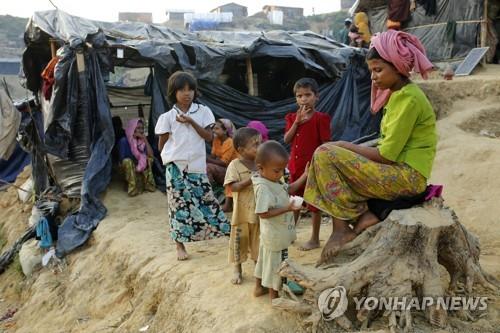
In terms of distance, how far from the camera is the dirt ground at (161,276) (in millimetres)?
2891

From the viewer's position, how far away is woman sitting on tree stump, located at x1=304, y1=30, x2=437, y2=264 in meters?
2.59

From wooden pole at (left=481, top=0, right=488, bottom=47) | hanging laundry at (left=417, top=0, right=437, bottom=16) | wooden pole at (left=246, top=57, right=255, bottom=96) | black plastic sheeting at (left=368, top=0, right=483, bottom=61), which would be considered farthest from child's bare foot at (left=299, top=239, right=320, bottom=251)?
hanging laundry at (left=417, top=0, right=437, bottom=16)

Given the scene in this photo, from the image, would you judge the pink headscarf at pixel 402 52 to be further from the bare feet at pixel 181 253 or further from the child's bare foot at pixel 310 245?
the bare feet at pixel 181 253

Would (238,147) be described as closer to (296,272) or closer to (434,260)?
(296,272)

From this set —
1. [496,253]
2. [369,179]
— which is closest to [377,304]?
[369,179]

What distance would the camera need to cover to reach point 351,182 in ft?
9.03

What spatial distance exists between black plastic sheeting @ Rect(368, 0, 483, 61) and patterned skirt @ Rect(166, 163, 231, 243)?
32.6 ft

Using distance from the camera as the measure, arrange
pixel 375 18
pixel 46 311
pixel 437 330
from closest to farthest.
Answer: pixel 437 330
pixel 46 311
pixel 375 18

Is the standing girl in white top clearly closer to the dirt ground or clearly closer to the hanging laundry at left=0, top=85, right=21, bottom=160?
the dirt ground

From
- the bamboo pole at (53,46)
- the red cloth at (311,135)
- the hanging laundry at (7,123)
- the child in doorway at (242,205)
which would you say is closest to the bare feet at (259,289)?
the child in doorway at (242,205)

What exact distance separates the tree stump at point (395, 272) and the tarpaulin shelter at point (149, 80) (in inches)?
143

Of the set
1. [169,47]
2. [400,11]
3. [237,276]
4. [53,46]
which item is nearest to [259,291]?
[237,276]

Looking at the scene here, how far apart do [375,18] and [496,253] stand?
1174cm

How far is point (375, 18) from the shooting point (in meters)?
14.0
